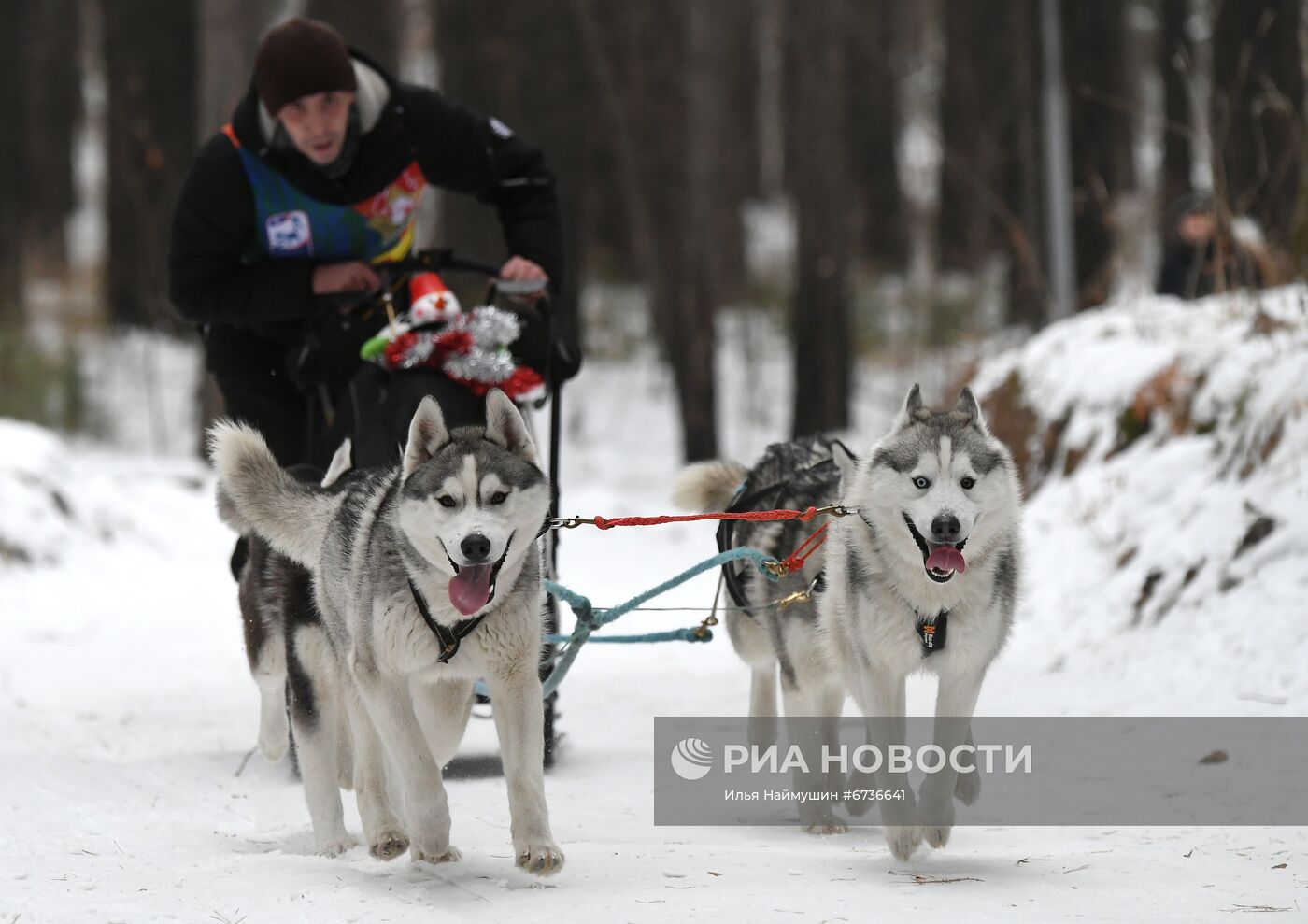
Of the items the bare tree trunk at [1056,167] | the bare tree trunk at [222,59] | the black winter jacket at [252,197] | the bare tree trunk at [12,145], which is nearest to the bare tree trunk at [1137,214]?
the bare tree trunk at [1056,167]

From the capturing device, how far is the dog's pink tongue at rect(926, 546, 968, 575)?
386 cm

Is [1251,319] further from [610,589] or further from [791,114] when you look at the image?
[791,114]

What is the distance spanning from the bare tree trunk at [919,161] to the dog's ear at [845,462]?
35.8ft

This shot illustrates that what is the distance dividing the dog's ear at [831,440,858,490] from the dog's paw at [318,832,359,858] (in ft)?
5.54

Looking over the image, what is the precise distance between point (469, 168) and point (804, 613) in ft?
6.92

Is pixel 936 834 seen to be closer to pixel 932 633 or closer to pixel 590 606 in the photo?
pixel 932 633

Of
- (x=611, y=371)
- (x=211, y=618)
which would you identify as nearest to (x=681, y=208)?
(x=611, y=371)

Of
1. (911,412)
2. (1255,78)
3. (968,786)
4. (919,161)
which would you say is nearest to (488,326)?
(911,412)

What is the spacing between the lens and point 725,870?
3.79m

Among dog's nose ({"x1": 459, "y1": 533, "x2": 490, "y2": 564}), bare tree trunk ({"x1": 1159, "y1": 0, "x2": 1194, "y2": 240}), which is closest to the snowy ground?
dog's nose ({"x1": 459, "y1": 533, "x2": 490, "y2": 564})

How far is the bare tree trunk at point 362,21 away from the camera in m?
16.6

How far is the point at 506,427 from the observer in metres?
3.92

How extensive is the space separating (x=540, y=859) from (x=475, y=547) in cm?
72

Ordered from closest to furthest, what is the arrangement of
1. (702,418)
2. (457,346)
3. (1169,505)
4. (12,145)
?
(457,346) < (1169,505) < (702,418) < (12,145)
